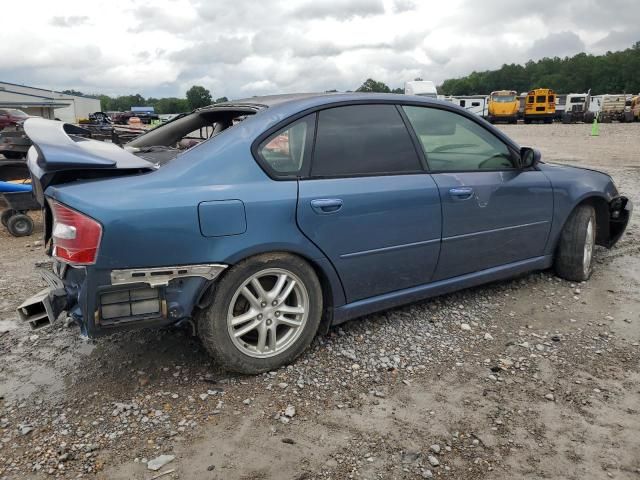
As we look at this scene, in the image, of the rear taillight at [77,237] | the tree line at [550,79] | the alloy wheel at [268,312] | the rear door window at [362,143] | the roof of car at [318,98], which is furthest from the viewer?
the tree line at [550,79]

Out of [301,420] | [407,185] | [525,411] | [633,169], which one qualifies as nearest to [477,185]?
[407,185]

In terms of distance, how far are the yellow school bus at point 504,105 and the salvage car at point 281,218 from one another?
4212 cm

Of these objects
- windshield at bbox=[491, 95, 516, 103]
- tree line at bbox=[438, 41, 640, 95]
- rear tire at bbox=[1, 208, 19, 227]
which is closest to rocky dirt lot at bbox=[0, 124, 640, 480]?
rear tire at bbox=[1, 208, 19, 227]

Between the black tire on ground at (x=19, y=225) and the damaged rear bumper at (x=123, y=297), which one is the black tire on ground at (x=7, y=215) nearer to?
the black tire on ground at (x=19, y=225)

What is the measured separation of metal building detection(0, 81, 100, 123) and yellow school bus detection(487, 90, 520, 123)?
33242mm

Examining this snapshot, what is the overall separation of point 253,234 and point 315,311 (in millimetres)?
647

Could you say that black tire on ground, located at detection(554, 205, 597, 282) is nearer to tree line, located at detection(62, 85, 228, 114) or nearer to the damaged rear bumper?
the damaged rear bumper

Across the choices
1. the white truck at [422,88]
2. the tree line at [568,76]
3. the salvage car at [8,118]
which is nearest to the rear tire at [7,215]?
the salvage car at [8,118]

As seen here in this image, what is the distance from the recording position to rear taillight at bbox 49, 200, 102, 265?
241 cm

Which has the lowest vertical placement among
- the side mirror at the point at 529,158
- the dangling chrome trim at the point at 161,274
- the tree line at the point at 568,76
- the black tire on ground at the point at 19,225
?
the black tire on ground at the point at 19,225

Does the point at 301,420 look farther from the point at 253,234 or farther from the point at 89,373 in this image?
the point at 89,373

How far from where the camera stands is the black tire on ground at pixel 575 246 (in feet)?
14.0

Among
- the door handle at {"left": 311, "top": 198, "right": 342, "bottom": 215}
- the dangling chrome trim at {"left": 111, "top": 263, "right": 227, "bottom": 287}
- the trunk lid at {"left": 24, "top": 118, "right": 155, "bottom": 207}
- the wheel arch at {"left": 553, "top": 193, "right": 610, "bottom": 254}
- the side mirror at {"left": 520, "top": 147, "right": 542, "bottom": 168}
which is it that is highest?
the trunk lid at {"left": 24, "top": 118, "right": 155, "bottom": 207}

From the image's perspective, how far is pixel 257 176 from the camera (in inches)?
110
